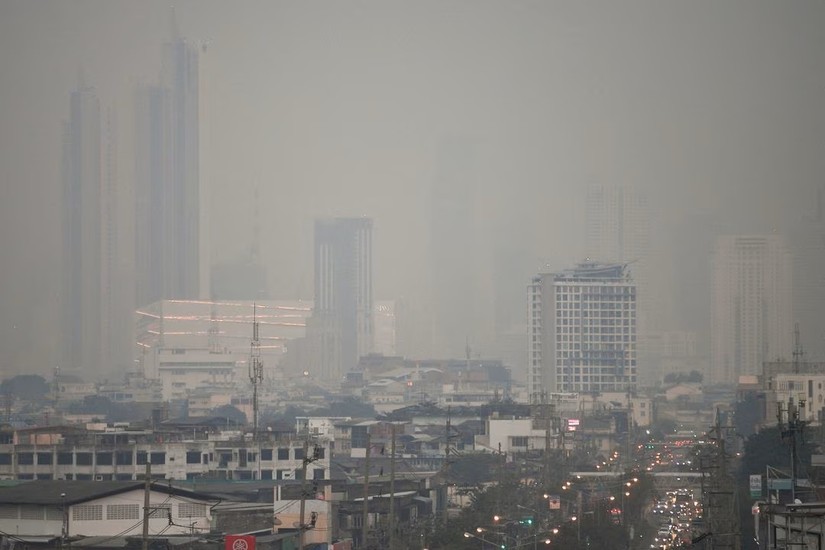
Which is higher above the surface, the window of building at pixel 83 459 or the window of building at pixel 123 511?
the window of building at pixel 123 511

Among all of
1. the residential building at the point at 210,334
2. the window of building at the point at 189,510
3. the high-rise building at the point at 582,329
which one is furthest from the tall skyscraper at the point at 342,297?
the window of building at the point at 189,510

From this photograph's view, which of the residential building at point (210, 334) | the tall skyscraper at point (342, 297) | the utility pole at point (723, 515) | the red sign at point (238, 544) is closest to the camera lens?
the utility pole at point (723, 515)

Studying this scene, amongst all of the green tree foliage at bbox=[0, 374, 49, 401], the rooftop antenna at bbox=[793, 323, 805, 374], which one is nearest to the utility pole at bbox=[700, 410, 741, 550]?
the rooftop antenna at bbox=[793, 323, 805, 374]

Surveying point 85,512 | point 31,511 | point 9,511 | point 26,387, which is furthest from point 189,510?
point 26,387

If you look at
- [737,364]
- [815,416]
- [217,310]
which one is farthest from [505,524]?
[217,310]

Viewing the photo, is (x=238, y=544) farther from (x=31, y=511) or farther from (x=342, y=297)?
(x=342, y=297)

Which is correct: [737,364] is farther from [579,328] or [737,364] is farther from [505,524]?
[505,524]

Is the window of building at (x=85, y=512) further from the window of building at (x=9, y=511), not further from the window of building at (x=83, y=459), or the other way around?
Answer: the window of building at (x=83, y=459)
